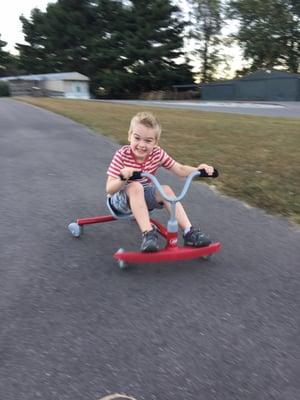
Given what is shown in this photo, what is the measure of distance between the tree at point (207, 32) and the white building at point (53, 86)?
1416 cm

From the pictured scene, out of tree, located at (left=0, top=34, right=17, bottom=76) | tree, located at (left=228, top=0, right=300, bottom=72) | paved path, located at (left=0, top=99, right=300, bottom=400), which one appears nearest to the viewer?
paved path, located at (left=0, top=99, right=300, bottom=400)

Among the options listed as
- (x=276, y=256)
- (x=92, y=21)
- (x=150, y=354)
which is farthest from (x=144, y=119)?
(x=92, y=21)

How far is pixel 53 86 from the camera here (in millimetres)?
53219

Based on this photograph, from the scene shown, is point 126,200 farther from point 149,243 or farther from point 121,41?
point 121,41

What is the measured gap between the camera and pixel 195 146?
8891 mm

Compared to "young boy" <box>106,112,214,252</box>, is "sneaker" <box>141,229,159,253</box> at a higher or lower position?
lower

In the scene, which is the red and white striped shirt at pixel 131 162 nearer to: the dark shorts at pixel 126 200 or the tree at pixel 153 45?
the dark shorts at pixel 126 200

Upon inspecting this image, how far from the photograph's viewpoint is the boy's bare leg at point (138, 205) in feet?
11.8

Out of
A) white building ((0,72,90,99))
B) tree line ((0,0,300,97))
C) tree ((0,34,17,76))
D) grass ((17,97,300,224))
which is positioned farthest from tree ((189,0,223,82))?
grass ((17,97,300,224))

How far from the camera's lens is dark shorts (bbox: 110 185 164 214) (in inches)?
151

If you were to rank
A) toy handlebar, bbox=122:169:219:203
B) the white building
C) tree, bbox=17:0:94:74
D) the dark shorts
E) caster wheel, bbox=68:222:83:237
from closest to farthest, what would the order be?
1. toy handlebar, bbox=122:169:219:203
2. the dark shorts
3. caster wheel, bbox=68:222:83:237
4. the white building
5. tree, bbox=17:0:94:74

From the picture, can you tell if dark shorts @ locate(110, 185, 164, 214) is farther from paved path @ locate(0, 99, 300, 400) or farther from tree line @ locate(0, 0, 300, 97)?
tree line @ locate(0, 0, 300, 97)

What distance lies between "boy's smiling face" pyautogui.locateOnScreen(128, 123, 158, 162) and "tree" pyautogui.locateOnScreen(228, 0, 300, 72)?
5242 cm

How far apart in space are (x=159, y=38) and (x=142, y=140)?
5308 cm
